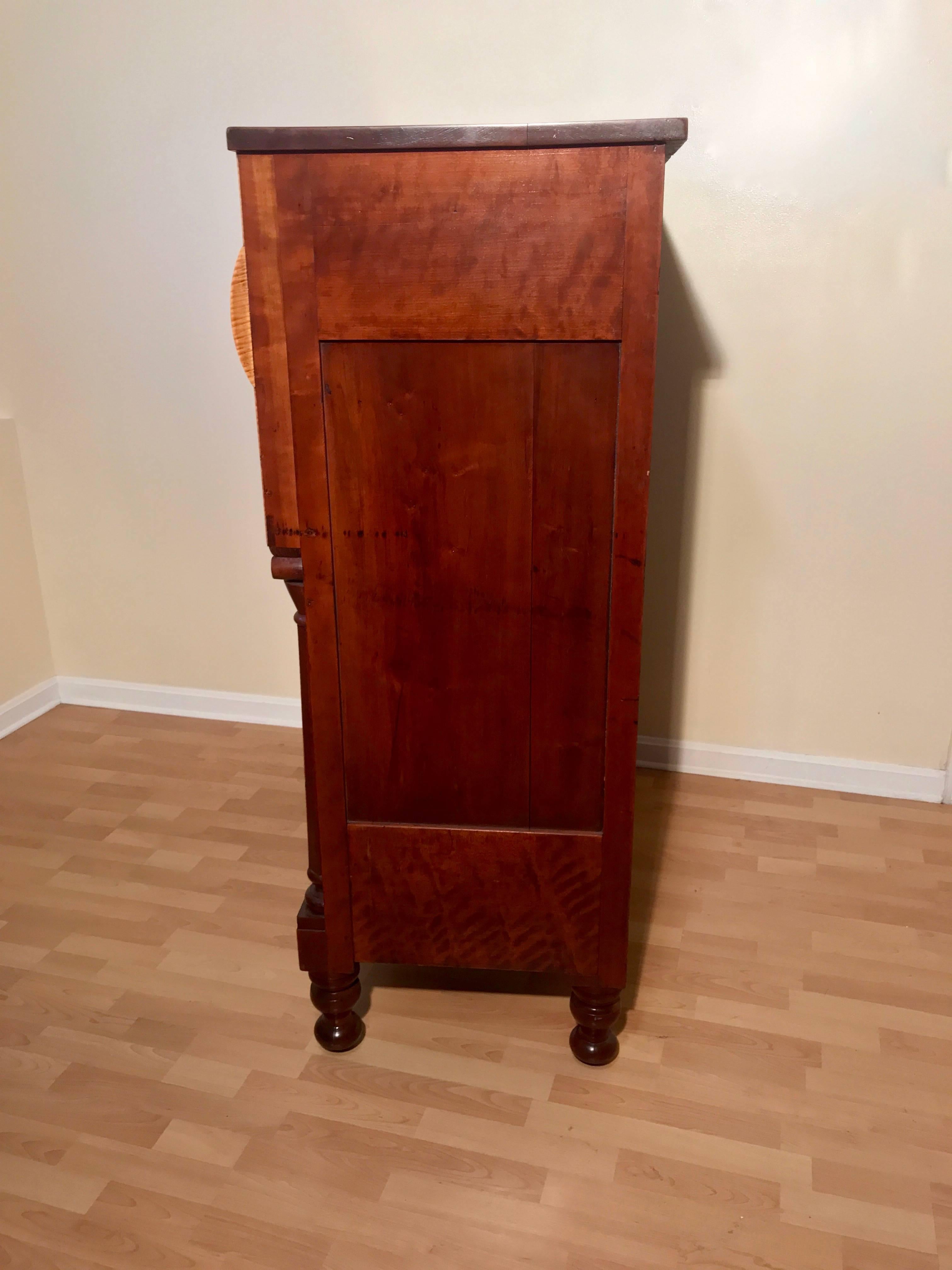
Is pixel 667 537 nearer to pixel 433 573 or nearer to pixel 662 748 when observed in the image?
pixel 662 748

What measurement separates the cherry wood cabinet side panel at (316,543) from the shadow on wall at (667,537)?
395 mm

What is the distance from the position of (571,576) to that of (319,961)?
2.42ft

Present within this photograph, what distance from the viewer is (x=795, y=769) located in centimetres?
237

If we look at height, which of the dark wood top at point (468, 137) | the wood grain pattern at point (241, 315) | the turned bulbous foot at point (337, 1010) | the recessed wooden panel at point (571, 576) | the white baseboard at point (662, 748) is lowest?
the turned bulbous foot at point (337, 1010)

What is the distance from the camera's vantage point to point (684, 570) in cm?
230

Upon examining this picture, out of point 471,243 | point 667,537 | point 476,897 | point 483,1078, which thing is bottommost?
point 483,1078

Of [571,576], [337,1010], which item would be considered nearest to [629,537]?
[571,576]

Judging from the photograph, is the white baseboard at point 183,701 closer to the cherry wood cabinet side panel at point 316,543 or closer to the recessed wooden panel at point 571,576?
the cherry wood cabinet side panel at point 316,543

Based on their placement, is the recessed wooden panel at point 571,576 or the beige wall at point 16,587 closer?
the recessed wooden panel at point 571,576

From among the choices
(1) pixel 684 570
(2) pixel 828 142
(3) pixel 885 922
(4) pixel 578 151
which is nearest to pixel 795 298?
(2) pixel 828 142

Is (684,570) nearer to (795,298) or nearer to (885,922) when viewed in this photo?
(795,298)

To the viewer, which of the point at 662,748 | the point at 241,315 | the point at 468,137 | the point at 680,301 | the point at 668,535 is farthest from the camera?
the point at 662,748

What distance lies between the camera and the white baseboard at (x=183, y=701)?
2.73 m

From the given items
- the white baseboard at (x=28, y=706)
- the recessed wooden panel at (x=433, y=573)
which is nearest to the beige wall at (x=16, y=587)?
the white baseboard at (x=28, y=706)
